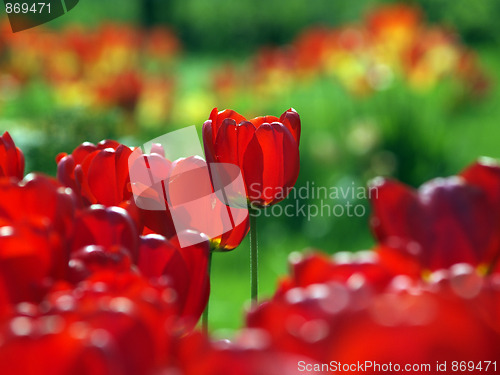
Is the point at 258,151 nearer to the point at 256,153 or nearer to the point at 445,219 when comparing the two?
the point at 256,153

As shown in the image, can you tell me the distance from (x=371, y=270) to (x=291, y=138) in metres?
0.18

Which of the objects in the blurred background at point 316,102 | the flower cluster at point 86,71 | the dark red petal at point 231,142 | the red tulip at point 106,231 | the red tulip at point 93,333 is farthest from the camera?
the flower cluster at point 86,71

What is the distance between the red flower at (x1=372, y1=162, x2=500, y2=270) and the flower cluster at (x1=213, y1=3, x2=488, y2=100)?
2.11m

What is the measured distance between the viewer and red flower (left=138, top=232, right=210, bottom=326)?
0.33 meters

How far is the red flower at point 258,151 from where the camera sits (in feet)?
1.42

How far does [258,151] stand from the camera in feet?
1.42

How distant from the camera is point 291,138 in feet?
1.44

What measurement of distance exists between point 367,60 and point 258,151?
2.16 m

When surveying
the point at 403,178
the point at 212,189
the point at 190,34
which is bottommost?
the point at 190,34

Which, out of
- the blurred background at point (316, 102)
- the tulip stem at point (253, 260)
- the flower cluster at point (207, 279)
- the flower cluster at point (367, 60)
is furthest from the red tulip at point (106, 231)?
the flower cluster at point (367, 60)

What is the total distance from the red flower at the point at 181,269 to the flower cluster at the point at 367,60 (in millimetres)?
2167

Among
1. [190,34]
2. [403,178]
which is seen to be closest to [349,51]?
[403,178]

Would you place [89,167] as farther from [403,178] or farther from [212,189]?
[403,178]

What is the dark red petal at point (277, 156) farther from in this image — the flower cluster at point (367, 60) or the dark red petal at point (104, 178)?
the flower cluster at point (367, 60)
